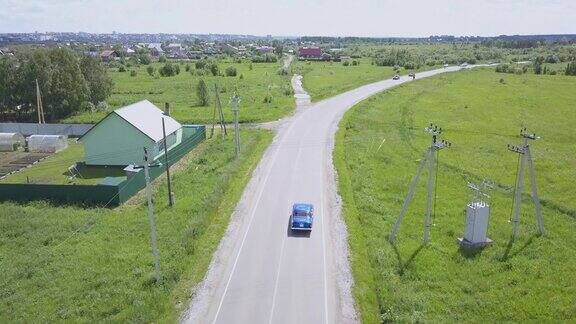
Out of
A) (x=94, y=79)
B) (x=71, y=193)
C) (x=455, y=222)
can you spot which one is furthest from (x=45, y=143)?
(x=455, y=222)

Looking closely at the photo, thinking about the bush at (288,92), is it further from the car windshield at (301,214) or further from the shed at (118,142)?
the car windshield at (301,214)

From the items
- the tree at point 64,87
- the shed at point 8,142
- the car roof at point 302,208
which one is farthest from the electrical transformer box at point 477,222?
the tree at point 64,87

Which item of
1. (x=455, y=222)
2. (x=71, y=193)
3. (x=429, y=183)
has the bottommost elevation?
(x=455, y=222)

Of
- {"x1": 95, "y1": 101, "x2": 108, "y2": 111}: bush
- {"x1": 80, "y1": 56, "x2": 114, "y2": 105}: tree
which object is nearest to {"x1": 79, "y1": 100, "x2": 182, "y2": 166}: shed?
{"x1": 95, "y1": 101, "x2": 108, "y2": 111}: bush

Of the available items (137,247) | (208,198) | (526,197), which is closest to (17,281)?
(137,247)

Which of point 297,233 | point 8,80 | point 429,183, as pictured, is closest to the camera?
point 429,183

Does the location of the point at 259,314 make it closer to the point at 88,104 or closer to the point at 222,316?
the point at 222,316

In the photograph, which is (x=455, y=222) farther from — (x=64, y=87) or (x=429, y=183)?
(x=64, y=87)
